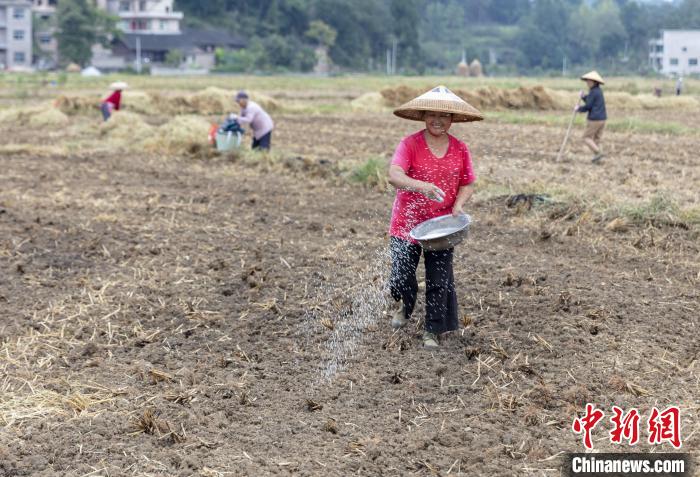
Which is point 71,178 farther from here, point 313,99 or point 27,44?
point 27,44

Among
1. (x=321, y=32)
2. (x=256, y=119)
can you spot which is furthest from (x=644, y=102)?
(x=321, y=32)

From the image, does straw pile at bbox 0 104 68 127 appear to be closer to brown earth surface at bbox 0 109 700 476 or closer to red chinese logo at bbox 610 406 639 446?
brown earth surface at bbox 0 109 700 476

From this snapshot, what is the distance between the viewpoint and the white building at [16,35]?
66.6 metres

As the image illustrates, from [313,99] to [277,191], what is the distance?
22435mm

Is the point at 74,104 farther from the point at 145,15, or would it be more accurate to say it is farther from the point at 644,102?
the point at 145,15

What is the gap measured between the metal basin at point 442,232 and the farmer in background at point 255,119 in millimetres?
7623

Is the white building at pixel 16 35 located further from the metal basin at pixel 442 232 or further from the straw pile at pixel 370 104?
the metal basin at pixel 442 232

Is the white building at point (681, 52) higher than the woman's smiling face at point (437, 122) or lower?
higher

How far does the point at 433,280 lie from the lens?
5.48 metres

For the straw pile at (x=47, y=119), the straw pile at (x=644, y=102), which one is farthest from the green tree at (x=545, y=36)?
the straw pile at (x=47, y=119)

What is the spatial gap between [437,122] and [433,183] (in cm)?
34

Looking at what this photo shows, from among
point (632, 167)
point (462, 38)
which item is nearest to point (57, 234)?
point (632, 167)

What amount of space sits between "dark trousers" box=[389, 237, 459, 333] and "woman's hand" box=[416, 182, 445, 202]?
38 cm

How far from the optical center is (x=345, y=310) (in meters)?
6.28
